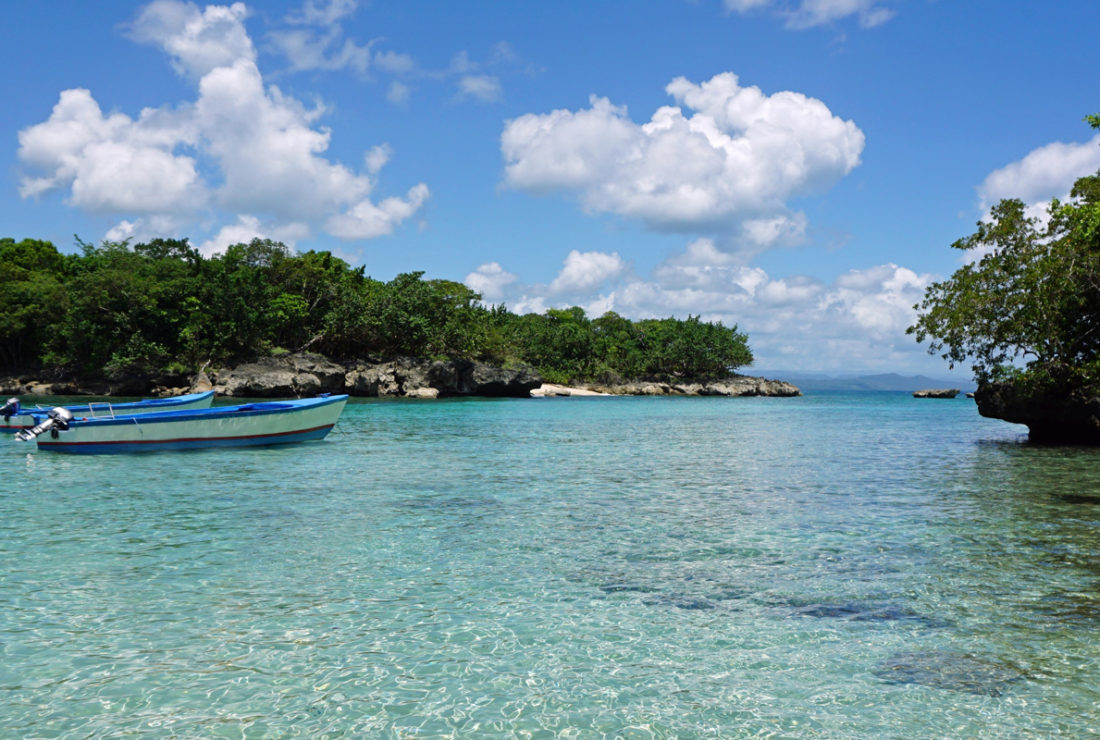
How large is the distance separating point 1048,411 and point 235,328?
2070 inches

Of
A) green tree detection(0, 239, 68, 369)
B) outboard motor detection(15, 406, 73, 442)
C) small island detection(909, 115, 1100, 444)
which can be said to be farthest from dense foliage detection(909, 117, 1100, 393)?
green tree detection(0, 239, 68, 369)

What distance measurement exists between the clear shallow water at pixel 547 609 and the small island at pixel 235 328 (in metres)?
43.1

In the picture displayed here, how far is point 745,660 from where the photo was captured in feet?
20.0

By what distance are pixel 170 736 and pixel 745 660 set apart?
14.5ft

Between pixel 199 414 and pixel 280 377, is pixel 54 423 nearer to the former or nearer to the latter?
pixel 199 414

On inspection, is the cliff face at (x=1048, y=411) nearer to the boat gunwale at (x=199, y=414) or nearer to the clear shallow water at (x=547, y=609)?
the clear shallow water at (x=547, y=609)

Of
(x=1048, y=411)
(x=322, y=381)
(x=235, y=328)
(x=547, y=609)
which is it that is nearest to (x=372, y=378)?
(x=322, y=381)

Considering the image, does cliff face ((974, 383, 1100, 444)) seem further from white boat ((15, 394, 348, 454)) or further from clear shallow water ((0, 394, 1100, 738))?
white boat ((15, 394, 348, 454))

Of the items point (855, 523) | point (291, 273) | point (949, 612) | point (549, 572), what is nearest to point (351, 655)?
point (549, 572)

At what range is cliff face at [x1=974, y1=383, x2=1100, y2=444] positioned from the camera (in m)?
23.9

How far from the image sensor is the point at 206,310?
56.8m

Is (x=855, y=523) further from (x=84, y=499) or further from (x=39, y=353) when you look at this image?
(x=39, y=353)

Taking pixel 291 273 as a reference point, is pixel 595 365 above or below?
below

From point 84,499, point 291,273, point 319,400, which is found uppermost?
point 291,273
